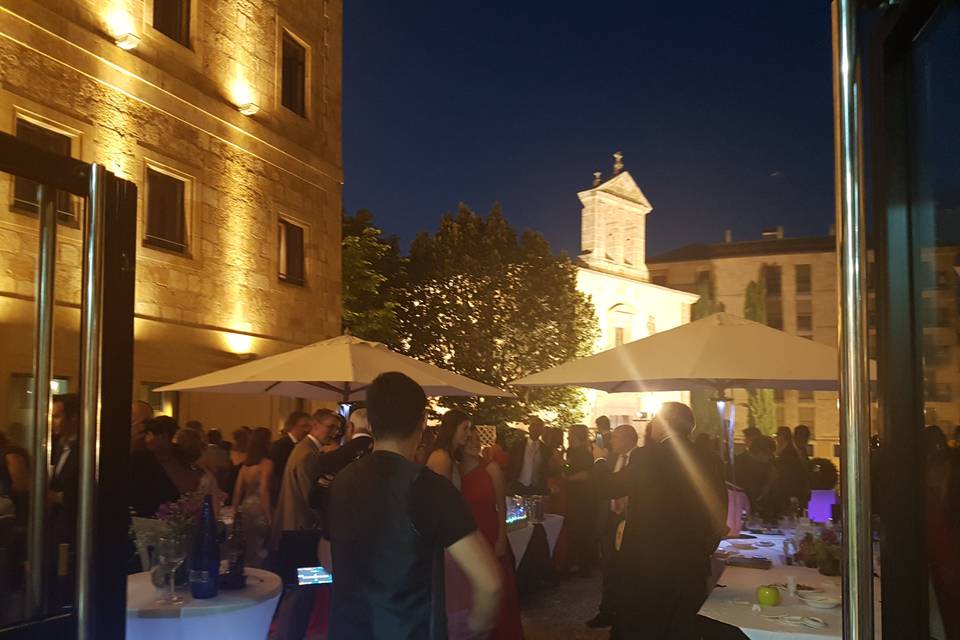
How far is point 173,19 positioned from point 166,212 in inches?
137

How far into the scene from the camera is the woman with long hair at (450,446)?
6375 millimetres

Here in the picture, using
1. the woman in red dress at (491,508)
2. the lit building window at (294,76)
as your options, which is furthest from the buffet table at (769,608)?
the lit building window at (294,76)

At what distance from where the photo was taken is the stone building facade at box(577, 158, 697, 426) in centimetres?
5267

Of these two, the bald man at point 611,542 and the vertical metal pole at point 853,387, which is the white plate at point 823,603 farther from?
the vertical metal pole at point 853,387

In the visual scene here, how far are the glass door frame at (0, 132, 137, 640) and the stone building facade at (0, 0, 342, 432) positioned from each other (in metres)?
11.1

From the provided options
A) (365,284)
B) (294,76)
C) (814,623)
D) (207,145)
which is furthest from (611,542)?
(365,284)

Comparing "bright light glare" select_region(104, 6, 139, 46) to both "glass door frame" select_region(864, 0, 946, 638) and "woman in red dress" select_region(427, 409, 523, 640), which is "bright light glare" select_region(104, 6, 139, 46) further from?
"glass door frame" select_region(864, 0, 946, 638)

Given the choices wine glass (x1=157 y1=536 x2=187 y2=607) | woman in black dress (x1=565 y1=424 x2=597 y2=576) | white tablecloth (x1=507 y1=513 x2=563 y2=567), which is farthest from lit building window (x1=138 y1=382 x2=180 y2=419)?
wine glass (x1=157 y1=536 x2=187 y2=607)

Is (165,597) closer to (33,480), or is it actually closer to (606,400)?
(33,480)

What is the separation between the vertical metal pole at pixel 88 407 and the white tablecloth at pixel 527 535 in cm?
657

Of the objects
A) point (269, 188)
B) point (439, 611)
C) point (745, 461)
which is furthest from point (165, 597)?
point (269, 188)

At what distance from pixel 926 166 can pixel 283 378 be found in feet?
23.5

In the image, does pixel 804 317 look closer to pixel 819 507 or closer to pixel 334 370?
pixel 819 507

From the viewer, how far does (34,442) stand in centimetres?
211
